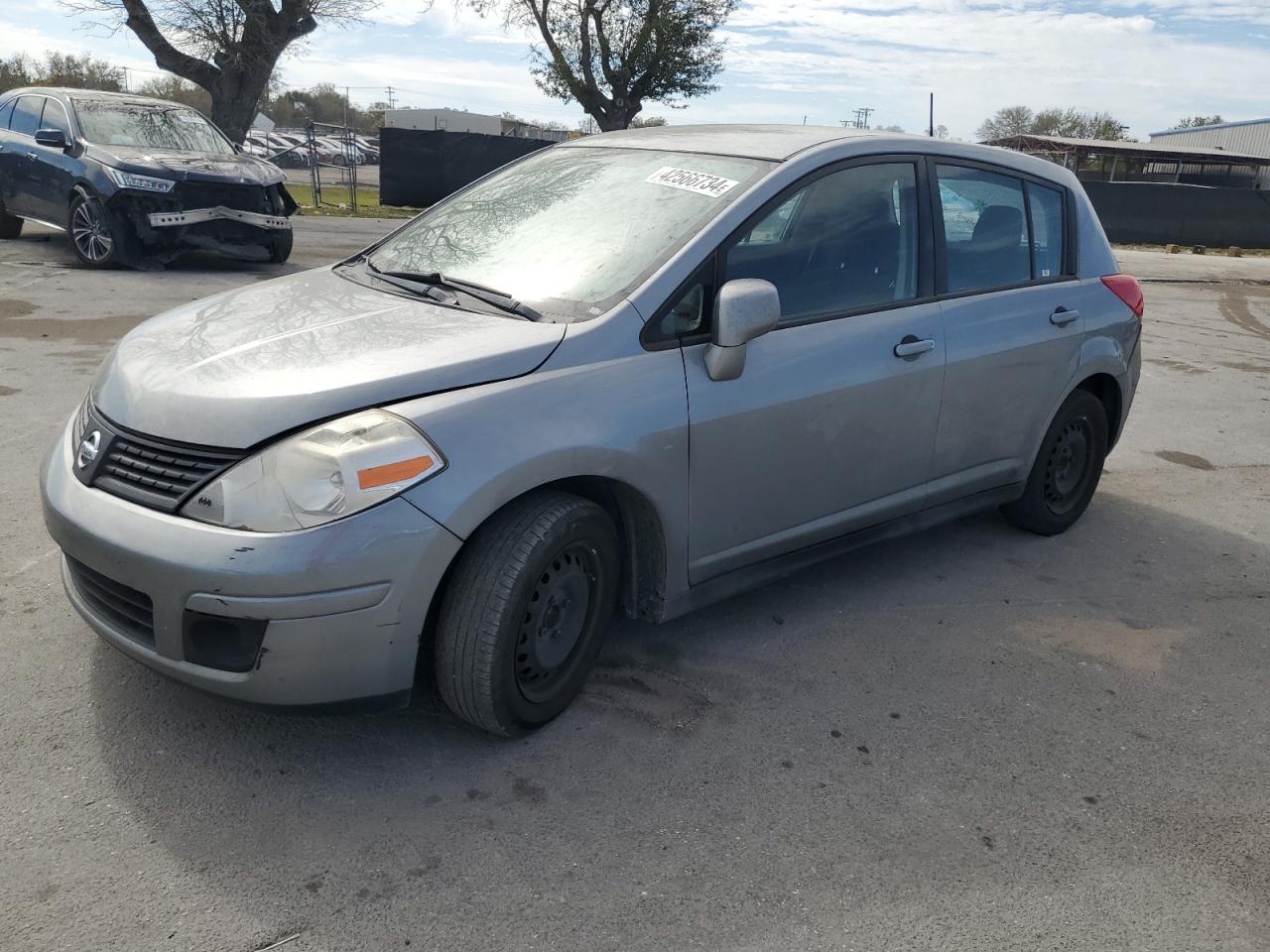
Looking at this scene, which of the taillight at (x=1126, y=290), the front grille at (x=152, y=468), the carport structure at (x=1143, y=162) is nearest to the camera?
the front grille at (x=152, y=468)

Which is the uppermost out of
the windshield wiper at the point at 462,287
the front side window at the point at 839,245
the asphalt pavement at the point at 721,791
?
the front side window at the point at 839,245

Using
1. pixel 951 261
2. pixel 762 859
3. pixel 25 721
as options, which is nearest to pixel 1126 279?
pixel 951 261

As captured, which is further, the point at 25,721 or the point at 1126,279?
the point at 1126,279

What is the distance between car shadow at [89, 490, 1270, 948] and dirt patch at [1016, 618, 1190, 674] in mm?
12

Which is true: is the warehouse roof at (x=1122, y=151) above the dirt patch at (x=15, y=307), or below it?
above

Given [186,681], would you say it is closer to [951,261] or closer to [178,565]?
→ [178,565]

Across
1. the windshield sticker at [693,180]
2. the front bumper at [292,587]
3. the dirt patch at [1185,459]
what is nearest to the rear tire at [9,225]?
the windshield sticker at [693,180]

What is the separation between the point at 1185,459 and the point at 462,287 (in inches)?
203

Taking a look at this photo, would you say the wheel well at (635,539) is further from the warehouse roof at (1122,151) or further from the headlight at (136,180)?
the warehouse roof at (1122,151)

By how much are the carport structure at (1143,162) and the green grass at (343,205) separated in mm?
29170

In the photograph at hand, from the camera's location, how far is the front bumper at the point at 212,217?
10.3m

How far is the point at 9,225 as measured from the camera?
12.4 m

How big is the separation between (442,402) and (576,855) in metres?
1.19

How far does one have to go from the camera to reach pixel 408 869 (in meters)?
2.49
